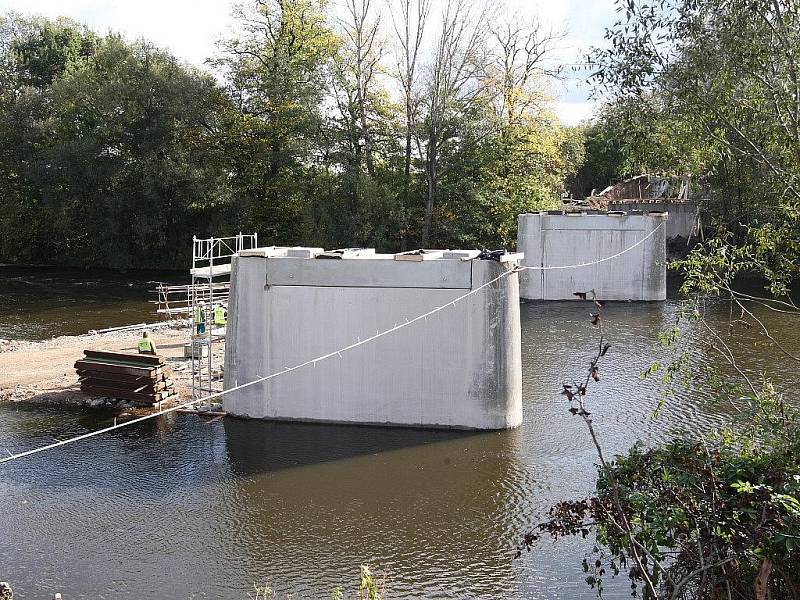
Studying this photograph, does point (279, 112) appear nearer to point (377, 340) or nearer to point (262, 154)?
point (262, 154)

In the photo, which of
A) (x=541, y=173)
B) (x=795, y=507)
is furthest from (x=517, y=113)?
(x=795, y=507)

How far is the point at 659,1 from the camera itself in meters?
9.07

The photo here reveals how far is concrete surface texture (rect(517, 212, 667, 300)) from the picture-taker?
120 feet

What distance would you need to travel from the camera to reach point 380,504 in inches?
543

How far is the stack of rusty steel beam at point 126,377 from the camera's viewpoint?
18453mm

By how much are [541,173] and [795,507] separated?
4123cm

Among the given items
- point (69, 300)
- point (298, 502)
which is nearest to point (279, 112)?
point (69, 300)

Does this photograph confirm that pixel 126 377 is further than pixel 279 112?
No

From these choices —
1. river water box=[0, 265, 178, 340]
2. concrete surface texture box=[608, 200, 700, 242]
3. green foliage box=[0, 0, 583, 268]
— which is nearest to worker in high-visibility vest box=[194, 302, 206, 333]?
river water box=[0, 265, 178, 340]

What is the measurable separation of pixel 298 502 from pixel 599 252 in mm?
26100

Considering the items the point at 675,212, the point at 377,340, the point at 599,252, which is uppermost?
the point at 675,212

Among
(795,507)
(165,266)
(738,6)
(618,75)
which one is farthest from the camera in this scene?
(165,266)

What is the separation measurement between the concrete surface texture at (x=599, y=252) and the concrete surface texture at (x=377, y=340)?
2072 centimetres

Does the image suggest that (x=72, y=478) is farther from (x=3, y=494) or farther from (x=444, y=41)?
(x=444, y=41)
